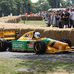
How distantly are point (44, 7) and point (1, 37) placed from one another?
141815mm

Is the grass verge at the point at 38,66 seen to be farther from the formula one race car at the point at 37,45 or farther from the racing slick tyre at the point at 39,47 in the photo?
the formula one race car at the point at 37,45

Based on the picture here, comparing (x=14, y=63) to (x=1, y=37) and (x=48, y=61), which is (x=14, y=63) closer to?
(x=48, y=61)

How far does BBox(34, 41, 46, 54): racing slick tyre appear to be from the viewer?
41.6 ft

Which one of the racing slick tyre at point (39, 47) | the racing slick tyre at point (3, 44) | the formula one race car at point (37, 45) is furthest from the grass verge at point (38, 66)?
the racing slick tyre at point (3, 44)

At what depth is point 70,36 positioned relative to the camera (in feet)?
52.3

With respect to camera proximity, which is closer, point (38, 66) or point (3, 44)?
point (38, 66)

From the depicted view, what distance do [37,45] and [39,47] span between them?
146 mm

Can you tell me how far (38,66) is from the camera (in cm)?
948

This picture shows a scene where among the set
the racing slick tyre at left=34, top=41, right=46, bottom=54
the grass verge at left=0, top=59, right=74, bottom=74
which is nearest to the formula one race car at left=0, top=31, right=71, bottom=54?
the racing slick tyre at left=34, top=41, right=46, bottom=54

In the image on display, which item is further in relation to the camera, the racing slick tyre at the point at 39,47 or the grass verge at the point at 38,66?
the racing slick tyre at the point at 39,47

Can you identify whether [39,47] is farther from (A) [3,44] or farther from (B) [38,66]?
(B) [38,66]

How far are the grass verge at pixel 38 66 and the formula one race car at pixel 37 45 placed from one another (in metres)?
2.25

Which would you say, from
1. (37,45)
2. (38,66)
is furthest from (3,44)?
(38,66)

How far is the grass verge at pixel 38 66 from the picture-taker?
8.69m
